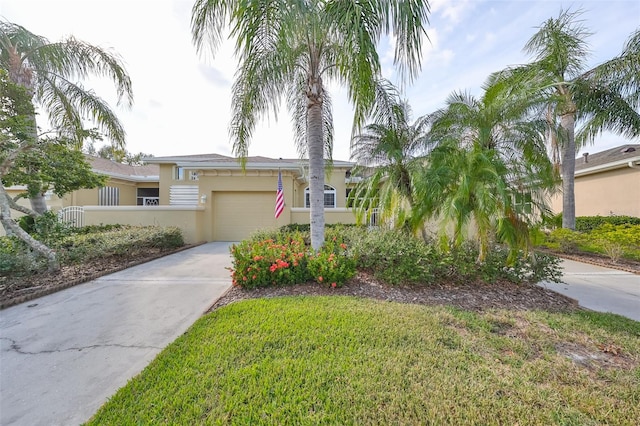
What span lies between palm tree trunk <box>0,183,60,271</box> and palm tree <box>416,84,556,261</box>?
8.81 meters

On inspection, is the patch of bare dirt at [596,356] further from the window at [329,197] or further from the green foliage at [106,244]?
the window at [329,197]

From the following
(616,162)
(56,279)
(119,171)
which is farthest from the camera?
(119,171)

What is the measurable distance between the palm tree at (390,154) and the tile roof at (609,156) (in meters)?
13.5

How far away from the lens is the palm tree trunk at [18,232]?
549cm

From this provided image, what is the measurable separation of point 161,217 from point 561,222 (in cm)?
1824

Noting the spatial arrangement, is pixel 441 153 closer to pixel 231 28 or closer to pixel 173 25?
pixel 231 28

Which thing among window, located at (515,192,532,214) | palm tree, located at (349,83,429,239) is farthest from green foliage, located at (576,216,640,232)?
palm tree, located at (349,83,429,239)

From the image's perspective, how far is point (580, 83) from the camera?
32.2ft

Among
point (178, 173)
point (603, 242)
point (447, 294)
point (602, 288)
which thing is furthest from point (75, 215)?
point (603, 242)

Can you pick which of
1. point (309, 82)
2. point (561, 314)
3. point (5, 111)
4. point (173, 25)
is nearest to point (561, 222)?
point (561, 314)

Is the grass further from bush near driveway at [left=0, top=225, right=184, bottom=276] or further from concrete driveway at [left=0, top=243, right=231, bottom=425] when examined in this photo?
bush near driveway at [left=0, top=225, right=184, bottom=276]

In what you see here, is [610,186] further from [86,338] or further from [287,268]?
[86,338]

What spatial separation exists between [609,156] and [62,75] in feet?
86.2

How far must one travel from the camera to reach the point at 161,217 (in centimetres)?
1090
